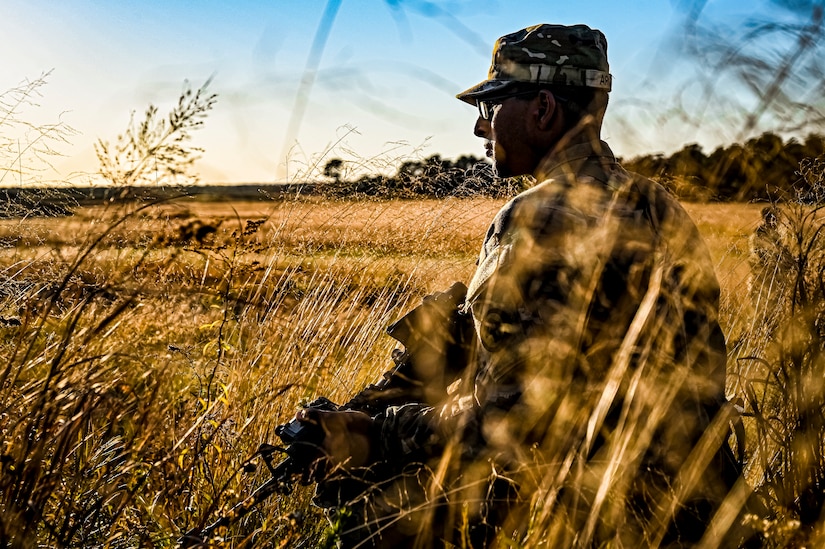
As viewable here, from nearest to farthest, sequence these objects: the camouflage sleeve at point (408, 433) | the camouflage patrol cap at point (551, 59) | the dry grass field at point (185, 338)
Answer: the dry grass field at point (185, 338)
the camouflage sleeve at point (408, 433)
the camouflage patrol cap at point (551, 59)

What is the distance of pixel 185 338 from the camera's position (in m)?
2.99

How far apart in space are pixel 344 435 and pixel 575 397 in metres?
0.58

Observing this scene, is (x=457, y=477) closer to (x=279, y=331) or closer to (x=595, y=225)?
(x=595, y=225)

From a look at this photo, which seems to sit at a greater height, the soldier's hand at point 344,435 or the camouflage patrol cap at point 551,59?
the camouflage patrol cap at point 551,59

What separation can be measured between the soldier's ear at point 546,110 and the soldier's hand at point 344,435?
0.92m

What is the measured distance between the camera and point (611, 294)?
71.3 inches

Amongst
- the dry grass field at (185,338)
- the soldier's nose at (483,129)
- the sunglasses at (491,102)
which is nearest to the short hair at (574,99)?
the sunglasses at (491,102)

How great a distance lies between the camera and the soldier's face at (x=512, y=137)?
208 centimetres

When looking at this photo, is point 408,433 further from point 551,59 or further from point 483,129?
point 551,59

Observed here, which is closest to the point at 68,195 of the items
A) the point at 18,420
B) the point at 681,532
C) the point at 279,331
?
the point at 279,331

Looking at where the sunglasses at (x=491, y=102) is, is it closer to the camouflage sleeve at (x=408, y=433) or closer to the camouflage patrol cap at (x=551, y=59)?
the camouflage patrol cap at (x=551, y=59)

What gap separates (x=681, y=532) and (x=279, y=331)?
2151 mm

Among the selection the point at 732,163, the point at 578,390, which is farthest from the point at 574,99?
the point at 578,390

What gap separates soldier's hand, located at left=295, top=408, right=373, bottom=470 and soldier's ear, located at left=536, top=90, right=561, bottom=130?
0.92m
